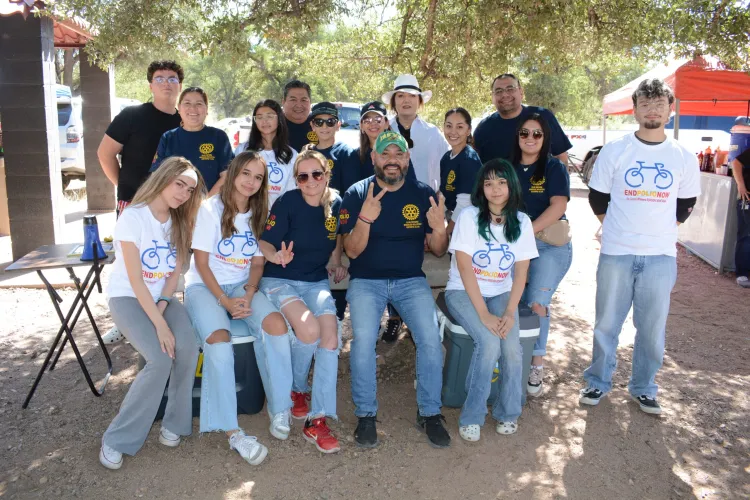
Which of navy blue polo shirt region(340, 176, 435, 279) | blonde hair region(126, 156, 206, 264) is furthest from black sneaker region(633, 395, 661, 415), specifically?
blonde hair region(126, 156, 206, 264)

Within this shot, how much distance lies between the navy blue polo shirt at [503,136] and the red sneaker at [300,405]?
2.20 m

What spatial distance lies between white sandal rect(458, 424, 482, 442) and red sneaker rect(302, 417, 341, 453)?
747mm

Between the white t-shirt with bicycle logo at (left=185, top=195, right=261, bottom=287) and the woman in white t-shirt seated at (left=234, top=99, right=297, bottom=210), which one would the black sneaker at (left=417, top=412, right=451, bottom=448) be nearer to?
the white t-shirt with bicycle logo at (left=185, top=195, right=261, bottom=287)

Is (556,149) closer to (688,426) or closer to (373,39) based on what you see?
(688,426)

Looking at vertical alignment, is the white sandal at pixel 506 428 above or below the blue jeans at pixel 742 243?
below

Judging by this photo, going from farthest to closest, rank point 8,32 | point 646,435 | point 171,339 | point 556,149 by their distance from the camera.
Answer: point 8,32 < point 556,149 < point 646,435 < point 171,339

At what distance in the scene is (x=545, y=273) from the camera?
3.96 metres

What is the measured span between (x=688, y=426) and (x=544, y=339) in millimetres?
1011

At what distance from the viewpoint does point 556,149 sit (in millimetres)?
4398

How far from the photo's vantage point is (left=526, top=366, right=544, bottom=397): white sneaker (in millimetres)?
4133

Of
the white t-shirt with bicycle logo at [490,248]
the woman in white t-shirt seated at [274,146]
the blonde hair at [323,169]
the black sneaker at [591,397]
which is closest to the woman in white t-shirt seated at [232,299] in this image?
the blonde hair at [323,169]

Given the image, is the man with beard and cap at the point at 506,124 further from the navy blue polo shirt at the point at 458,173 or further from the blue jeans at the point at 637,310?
the blue jeans at the point at 637,310

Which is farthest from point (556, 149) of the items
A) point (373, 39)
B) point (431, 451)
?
point (373, 39)

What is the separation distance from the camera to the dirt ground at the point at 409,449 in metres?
3.09
